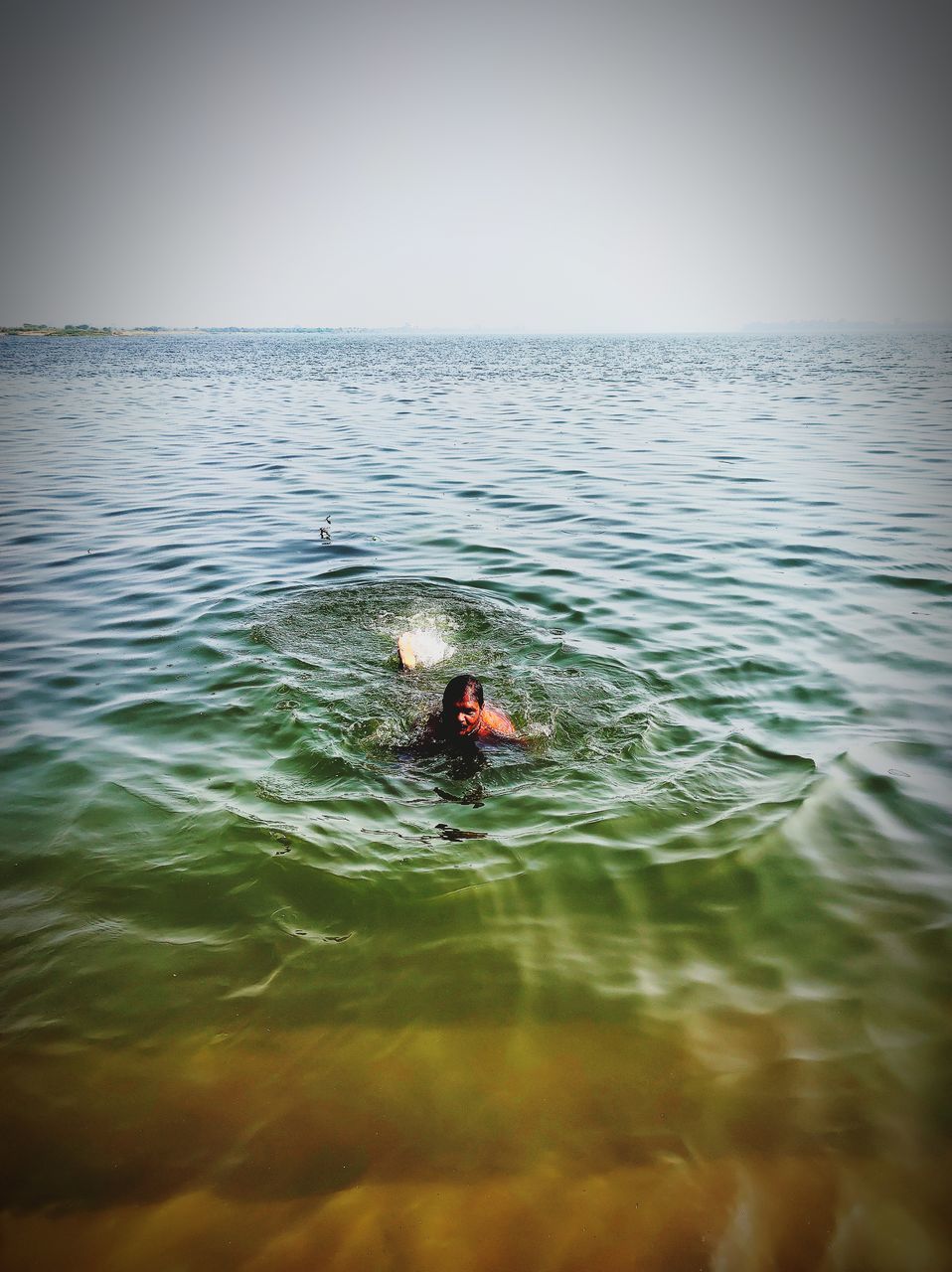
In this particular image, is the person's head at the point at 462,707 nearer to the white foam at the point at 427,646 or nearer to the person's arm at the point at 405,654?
the person's arm at the point at 405,654

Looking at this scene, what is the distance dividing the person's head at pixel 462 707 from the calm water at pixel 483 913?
1.36 ft

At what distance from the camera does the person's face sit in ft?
20.2

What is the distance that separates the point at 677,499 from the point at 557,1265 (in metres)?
14.1

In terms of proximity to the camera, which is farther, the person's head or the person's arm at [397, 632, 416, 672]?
the person's arm at [397, 632, 416, 672]

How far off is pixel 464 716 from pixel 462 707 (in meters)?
0.09

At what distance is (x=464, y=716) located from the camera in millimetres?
6199

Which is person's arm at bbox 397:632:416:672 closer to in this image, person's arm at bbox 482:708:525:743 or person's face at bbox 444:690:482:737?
person's arm at bbox 482:708:525:743

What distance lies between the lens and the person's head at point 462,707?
20.2 feet

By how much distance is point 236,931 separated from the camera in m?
4.54

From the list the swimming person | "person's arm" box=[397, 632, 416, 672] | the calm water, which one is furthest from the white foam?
the swimming person

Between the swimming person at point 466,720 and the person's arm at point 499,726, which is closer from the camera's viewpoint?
the swimming person at point 466,720

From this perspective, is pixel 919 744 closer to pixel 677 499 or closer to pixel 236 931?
pixel 236 931

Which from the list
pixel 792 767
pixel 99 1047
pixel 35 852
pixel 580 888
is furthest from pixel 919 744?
pixel 35 852

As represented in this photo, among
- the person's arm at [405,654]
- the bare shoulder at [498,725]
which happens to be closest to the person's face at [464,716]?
the bare shoulder at [498,725]
